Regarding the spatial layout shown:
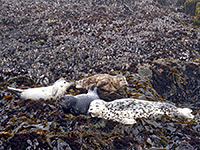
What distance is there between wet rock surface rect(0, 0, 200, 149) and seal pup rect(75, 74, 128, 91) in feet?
0.94

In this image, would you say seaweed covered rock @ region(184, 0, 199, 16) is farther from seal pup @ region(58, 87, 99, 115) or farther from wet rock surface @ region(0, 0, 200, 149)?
seal pup @ region(58, 87, 99, 115)

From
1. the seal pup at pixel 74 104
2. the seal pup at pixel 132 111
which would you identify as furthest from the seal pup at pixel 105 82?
the seal pup at pixel 132 111

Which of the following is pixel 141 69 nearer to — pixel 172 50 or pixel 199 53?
pixel 172 50

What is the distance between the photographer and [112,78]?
7594mm

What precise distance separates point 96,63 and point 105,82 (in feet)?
5.32

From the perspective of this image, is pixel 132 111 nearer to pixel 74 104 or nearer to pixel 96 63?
pixel 74 104

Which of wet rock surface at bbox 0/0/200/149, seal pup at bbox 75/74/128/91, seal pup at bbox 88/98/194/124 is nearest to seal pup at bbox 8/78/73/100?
wet rock surface at bbox 0/0/200/149

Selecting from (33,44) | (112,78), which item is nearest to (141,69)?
(112,78)

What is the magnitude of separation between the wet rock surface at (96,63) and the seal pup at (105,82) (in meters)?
0.29

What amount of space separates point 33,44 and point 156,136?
295 inches

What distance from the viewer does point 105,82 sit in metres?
7.46

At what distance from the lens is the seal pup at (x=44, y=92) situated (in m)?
6.62

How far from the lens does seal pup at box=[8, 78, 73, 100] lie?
662 centimetres

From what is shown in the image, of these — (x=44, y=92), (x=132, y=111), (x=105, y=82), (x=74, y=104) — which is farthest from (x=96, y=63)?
(x=132, y=111)
